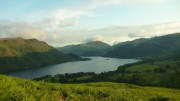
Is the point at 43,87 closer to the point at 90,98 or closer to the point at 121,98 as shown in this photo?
the point at 90,98

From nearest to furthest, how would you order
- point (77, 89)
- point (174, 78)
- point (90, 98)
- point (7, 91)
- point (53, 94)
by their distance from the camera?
point (7, 91), point (53, 94), point (90, 98), point (77, 89), point (174, 78)

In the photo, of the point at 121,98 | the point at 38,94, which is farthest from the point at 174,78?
the point at 38,94

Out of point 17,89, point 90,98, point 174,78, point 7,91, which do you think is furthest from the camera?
point 174,78

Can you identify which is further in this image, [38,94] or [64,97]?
[64,97]

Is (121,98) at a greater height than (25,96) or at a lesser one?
lesser

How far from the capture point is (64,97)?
3409cm

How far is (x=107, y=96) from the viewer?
40.2m

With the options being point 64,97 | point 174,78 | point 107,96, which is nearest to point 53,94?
point 64,97

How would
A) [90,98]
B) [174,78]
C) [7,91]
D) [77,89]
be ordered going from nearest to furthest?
[7,91], [90,98], [77,89], [174,78]

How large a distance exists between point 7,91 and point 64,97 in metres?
8.22

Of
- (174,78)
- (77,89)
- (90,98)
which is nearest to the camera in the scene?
(90,98)

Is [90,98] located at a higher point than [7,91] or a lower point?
lower

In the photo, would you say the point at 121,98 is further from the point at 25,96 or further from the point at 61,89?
the point at 25,96

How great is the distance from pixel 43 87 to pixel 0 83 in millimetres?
6977
